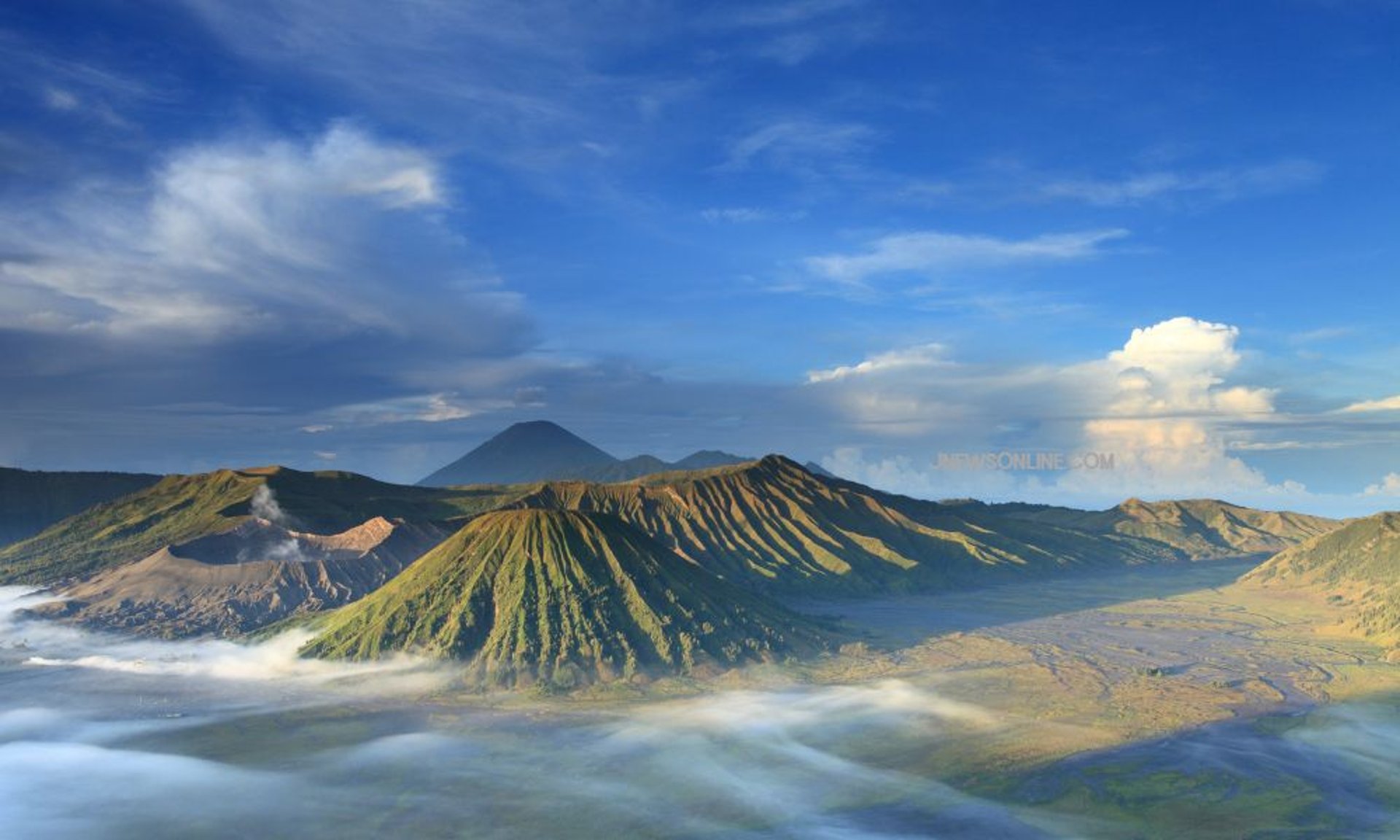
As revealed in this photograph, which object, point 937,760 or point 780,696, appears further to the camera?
point 780,696

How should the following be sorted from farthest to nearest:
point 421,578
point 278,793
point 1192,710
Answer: point 421,578 → point 1192,710 → point 278,793

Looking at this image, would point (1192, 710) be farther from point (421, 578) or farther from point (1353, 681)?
point (421, 578)

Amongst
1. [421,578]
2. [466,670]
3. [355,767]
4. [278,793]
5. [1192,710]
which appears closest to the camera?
[278,793]

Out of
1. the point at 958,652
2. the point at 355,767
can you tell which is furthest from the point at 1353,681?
the point at 355,767

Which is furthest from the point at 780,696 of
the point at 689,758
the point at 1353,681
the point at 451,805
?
the point at 1353,681

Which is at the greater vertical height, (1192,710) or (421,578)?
(421,578)

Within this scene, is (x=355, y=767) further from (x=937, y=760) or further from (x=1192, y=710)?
(x=1192, y=710)
